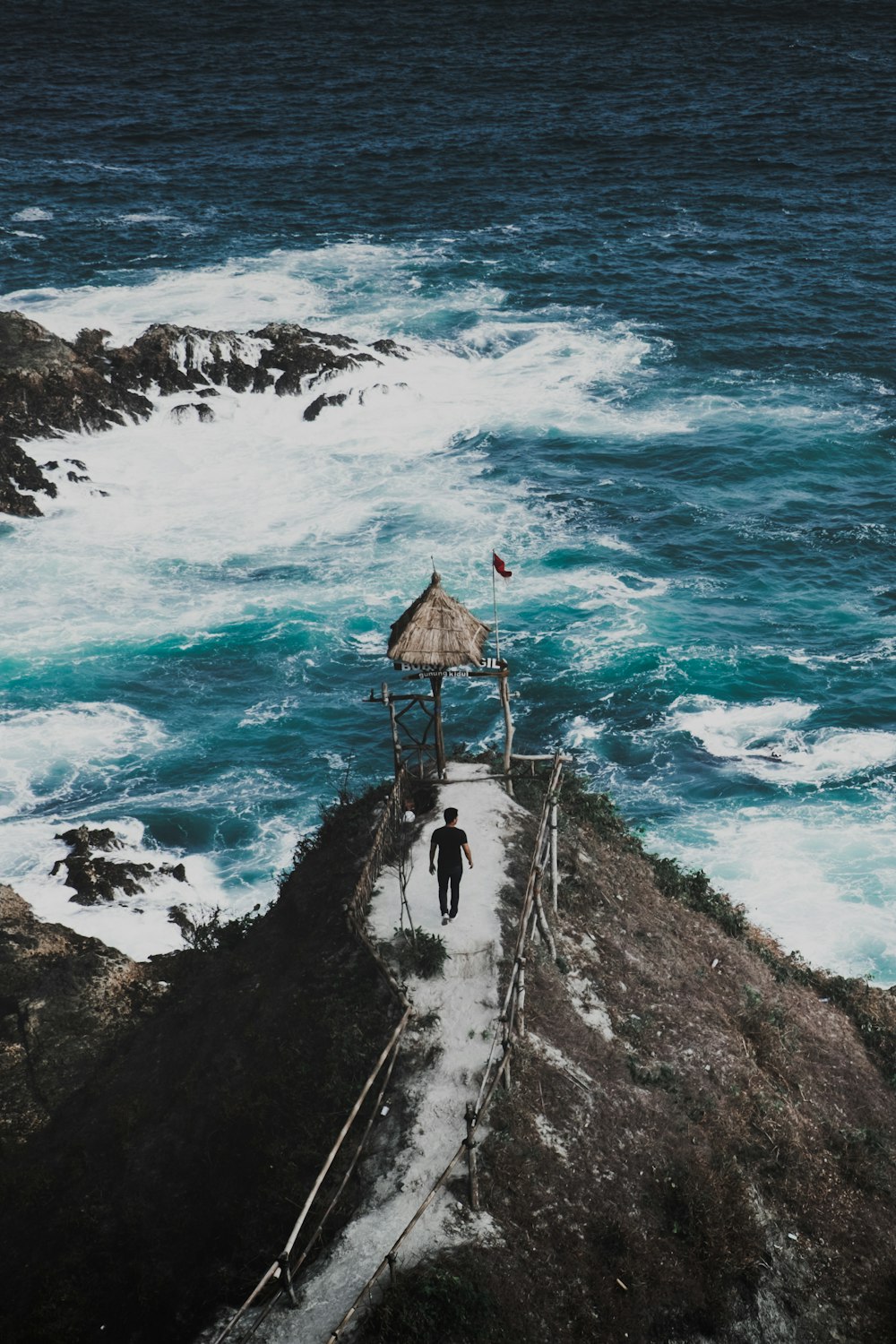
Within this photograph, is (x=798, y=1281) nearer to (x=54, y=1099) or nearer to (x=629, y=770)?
(x=54, y=1099)

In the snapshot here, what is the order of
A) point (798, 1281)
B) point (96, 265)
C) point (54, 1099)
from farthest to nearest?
point (96, 265) → point (54, 1099) → point (798, 1281)

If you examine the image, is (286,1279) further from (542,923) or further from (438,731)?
(438,731)

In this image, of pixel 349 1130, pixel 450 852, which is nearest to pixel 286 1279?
pixel 349 1130

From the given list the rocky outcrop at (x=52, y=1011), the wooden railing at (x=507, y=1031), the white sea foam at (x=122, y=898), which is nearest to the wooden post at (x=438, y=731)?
the wooden railing at (x=507, y=1031)

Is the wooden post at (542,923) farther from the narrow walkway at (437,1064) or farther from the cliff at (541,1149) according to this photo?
the narrow walkway at (437,1064)

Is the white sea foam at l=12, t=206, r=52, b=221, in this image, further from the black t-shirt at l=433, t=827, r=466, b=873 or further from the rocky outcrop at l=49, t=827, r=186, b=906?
the black t-shirt at l=433, t=827, r=466, b=873

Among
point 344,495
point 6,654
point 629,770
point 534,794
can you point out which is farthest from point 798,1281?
point 344,495
